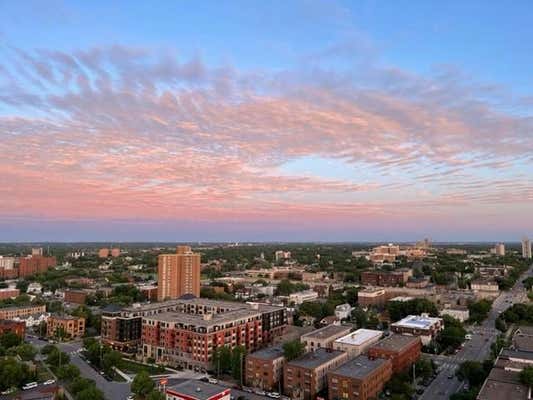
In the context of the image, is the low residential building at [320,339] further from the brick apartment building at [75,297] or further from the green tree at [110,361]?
the brick apartment building at [75,297]

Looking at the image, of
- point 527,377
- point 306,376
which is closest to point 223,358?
point 306,376

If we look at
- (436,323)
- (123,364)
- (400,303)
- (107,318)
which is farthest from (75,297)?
(436,323)

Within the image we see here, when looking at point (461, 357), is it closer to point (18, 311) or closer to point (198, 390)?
point (198, 390)

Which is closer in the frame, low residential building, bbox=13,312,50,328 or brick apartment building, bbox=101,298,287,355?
brick apartment building, bbox=101,298,287,355

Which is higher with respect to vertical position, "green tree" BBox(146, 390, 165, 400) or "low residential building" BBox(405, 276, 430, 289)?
"low residential building" BBox(405, 276, 430, 289)

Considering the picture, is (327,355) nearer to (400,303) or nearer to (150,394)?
(150,394)

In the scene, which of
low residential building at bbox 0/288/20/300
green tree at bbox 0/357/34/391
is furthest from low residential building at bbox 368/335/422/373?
low residential building at bbox 0/288/20/300

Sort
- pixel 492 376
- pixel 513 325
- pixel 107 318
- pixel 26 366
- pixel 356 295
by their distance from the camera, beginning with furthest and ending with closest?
pixel 356 295 < pixel 513 325 < pixel 107 318 < pixel 26 366 < pixel 492 376

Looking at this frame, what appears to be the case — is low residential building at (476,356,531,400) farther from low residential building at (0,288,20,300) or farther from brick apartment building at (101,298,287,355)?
low residential building at (0,288,20,300)
